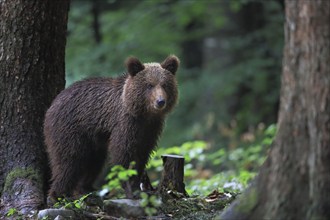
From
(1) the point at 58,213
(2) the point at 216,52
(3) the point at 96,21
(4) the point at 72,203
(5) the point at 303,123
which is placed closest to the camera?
(5) the point at 303,123

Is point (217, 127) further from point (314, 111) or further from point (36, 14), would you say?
point (314, 111)

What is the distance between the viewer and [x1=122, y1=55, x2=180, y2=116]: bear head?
698cm

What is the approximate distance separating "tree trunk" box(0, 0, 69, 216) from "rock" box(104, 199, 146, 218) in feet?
4.22

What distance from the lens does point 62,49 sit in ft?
24.8

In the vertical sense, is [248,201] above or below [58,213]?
above

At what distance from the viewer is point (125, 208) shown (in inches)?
223

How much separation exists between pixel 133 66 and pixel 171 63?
450 millimetres

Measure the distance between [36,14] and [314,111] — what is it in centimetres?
398

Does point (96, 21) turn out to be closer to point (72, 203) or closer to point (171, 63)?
point (171, 63)

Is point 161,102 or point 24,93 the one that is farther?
point 24,93

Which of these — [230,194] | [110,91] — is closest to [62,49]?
[110,91]

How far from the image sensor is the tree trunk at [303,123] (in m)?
4.18

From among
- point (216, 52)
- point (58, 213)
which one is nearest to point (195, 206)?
point (58, 213)

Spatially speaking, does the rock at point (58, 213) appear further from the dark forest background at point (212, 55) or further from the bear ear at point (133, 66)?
the dark forest background at point (212, 55)
